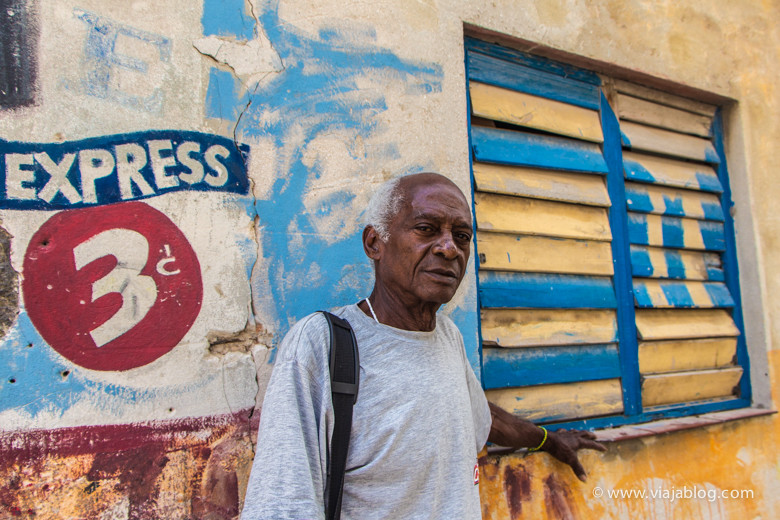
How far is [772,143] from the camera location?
11.0 feet

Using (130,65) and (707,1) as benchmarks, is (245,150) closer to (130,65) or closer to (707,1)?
(130,65)

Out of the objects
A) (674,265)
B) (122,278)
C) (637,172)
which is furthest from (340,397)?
(674,265)

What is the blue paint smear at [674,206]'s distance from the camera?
3023mm

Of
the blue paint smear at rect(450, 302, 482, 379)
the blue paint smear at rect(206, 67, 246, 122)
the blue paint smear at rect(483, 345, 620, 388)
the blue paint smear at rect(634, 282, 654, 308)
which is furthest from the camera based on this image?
the blue paint smear at rect(634, 282, 654, 308)

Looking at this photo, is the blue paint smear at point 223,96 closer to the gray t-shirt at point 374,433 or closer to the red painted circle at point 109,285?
the red painted circle at point 109,285

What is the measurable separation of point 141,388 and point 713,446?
2.96 m

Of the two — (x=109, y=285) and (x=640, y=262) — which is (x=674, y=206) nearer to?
(x=640, y=262)

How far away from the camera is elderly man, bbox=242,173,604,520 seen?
117 centimetres

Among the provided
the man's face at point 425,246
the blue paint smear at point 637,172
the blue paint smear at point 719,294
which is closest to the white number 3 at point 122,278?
the man's face at point 425,246

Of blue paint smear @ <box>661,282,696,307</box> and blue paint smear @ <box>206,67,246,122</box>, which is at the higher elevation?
blue paint smear @ <box>206,67,246,122</box>

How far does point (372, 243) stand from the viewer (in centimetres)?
165

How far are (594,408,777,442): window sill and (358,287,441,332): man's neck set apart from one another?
1395mm

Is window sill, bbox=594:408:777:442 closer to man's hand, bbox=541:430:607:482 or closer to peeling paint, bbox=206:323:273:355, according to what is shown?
man's hand, bbox=541:430:607:482

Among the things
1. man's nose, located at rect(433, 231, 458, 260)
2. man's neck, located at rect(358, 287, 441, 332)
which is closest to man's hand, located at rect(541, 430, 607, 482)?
man's neck, located at rect(358, 287, 441, 332)
